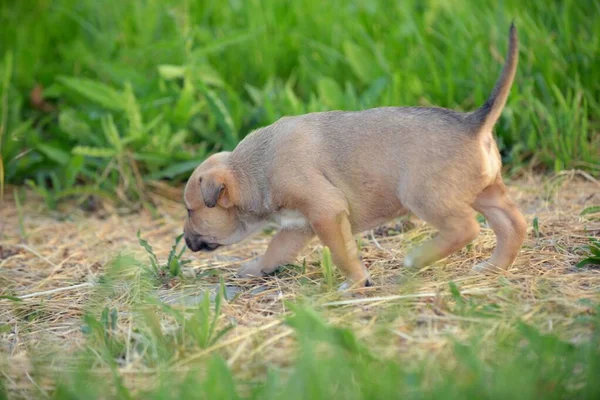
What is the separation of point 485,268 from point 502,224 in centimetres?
28

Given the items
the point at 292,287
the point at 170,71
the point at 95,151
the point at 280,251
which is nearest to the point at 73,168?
the point at 95,151

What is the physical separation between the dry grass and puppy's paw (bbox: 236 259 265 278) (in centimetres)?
8

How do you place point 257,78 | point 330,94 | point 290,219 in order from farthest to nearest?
point 257,78 → point 330,94 → point 290,219

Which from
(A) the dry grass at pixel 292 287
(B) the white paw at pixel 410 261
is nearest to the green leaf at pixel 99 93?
(A) the dry grass at pixel 292 287

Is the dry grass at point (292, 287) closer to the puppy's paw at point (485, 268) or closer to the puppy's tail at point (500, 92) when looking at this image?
the puppy's paw at point (485, 268)

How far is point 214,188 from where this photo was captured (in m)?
4.43

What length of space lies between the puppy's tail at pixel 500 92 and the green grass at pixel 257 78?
2.01 metres

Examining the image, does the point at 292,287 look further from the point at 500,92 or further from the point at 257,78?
the point at 257,78

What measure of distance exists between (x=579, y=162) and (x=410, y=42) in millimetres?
2101

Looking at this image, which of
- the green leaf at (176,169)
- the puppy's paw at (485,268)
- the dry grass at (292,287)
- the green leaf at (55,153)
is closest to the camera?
the dry grass at (292,287)

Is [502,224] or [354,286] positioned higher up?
[502,224]

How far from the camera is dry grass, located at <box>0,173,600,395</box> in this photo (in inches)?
133

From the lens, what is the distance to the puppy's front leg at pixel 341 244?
4.16 metres

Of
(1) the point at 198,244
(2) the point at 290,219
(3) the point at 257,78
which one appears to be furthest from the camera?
(3) the point at 257,78
